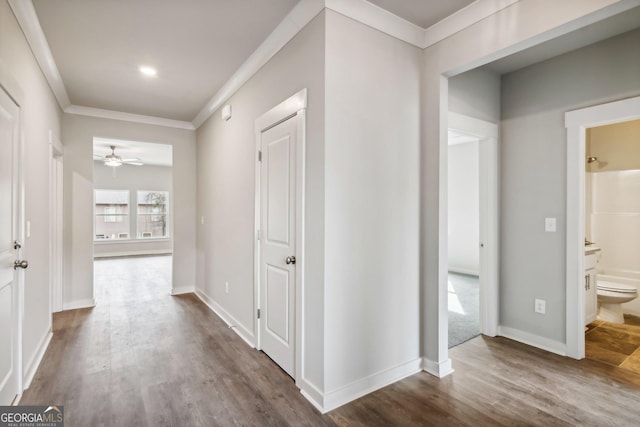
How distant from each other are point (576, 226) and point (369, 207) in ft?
6.22

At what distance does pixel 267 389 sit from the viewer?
2.33m

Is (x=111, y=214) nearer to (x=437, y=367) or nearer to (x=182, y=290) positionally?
(x=182, y=290)

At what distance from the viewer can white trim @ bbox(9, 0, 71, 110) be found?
2.17 metres

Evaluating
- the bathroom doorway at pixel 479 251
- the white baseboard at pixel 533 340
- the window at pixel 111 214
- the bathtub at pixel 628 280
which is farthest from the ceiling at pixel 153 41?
the window at pixel 111 214

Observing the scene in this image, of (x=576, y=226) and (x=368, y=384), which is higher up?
(x=576, y=226)

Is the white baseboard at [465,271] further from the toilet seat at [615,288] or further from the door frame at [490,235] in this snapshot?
the door frame at [490,235]

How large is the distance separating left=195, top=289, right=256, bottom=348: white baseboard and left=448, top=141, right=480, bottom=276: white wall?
4654 mm

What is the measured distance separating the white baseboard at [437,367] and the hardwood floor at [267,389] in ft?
0.21

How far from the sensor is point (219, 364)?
272 centimetres

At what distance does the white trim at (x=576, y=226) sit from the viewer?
276 centimetres

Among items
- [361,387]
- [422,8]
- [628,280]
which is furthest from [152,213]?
[628,280]

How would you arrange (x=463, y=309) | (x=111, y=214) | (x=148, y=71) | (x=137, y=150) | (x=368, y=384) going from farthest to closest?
(x=111, y=214), (x=137, y=150), (x=463, y=309), (x=148, y=71), (x=368, y=384)

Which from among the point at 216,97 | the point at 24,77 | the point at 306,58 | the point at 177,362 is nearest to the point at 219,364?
the point at 177,362

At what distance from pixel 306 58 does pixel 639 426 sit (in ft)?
10.1
